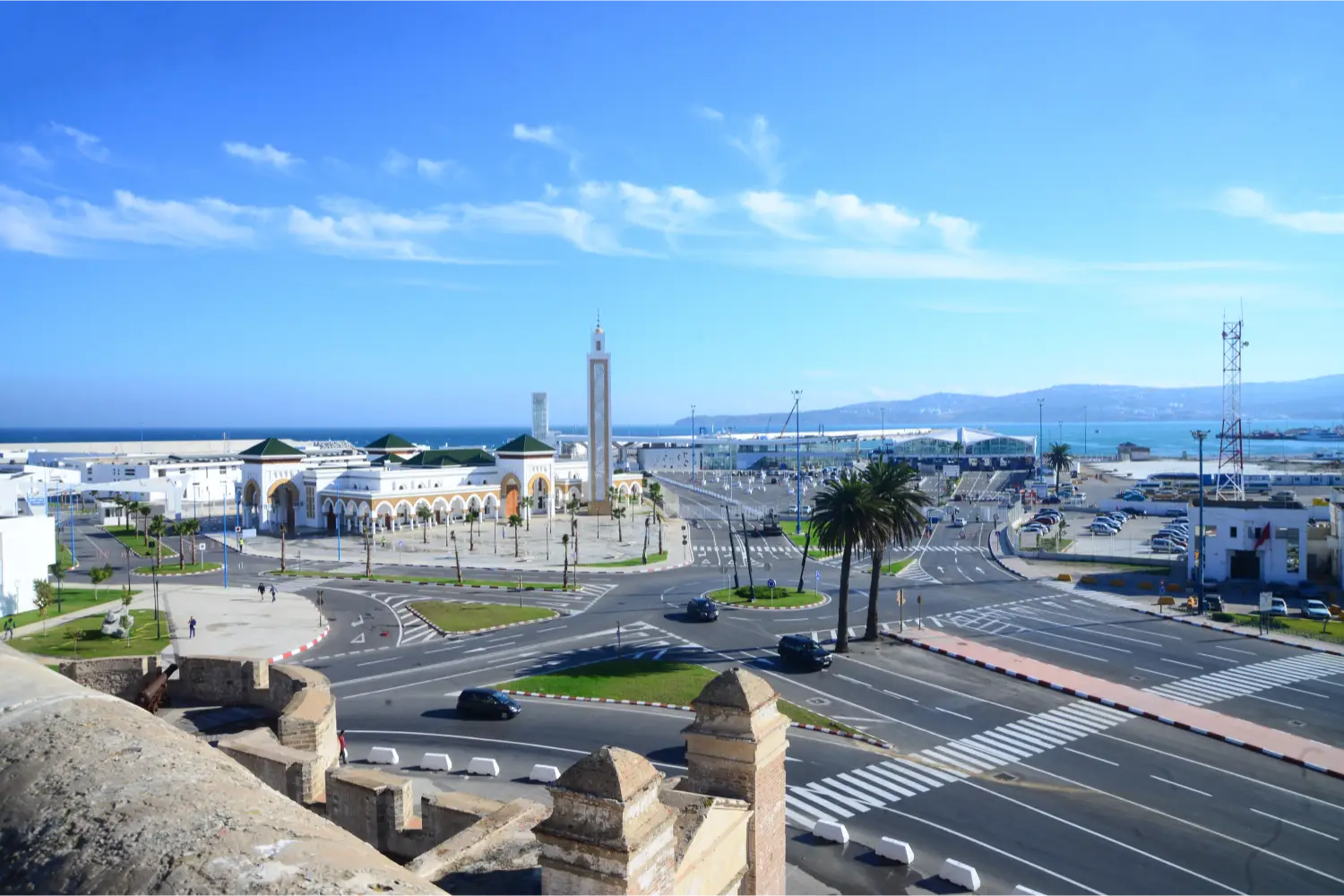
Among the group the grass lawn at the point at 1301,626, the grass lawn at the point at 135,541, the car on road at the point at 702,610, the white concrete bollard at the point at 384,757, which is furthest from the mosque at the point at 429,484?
the grass lawn at the point at 1301,626

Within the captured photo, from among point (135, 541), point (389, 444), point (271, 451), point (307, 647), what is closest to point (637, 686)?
point (307, 647)

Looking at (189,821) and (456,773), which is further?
(456,773)

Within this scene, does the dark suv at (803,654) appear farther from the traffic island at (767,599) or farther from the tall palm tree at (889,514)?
the traffic island at (767,599)

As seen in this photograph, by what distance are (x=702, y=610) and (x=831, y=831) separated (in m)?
24.3

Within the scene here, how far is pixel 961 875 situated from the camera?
59.0 ft

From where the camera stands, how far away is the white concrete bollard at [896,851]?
19.0 meters

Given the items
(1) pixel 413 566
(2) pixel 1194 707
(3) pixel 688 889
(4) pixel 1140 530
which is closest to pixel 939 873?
(3) pixel 688 889

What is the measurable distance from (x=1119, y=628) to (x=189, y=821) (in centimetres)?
4535

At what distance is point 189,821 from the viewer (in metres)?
5.04

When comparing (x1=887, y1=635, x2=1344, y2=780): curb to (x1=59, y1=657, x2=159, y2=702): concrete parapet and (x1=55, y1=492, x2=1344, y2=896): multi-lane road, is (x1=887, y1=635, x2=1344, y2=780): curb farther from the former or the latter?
(x1=59, y1=657, x2=159, y2=702): concrete parapet

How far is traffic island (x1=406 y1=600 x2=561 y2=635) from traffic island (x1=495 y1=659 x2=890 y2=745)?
31.0ft

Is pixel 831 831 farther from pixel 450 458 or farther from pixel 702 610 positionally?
pixel 450 458

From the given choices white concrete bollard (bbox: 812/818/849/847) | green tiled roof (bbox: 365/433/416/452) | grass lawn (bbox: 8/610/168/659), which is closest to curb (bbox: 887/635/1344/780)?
white concrete bollard (bbox: 812/818/849/847)

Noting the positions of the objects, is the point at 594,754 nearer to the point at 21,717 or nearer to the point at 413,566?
the point at 21,717
